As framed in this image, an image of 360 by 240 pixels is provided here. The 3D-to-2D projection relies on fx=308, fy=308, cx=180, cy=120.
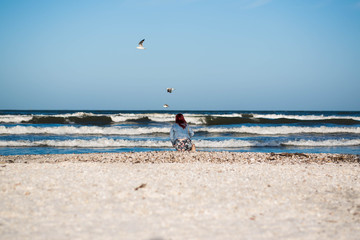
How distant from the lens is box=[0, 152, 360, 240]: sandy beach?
3.47 m

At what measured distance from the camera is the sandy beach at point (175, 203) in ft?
11.4

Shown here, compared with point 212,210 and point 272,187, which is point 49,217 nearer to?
point 212,210

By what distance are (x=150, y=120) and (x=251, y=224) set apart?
2803 cm

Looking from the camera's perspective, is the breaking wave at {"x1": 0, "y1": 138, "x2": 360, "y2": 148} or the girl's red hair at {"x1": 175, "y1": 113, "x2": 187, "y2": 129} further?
the breaking wave at {"x1": 0, "y1": 138, "x2": 360, "y2": 148}

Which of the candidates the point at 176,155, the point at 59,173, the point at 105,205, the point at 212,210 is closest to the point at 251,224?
the point at 212,210

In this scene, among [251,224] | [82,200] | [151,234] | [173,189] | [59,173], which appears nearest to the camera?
[151,234]

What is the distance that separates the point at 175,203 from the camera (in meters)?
4.36

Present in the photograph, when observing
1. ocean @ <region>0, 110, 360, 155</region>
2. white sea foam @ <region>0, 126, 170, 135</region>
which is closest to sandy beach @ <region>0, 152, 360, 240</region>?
ocean @ <region>0, 110, 360, 155</region>

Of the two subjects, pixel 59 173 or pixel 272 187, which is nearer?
pixel 272 187

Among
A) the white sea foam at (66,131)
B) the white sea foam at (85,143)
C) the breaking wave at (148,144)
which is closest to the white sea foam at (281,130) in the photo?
the breaking wave at (148,144)

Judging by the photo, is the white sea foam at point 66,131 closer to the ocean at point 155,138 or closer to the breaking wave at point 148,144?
the ocean at point 155,138

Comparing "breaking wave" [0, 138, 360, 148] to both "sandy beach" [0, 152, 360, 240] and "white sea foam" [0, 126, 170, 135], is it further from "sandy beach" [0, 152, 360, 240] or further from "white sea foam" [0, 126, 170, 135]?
"sandy beach" [0, 152, 360, 240]

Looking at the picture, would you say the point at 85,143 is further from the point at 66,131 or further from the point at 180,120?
the point at 180,120

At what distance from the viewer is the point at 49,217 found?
382cm
